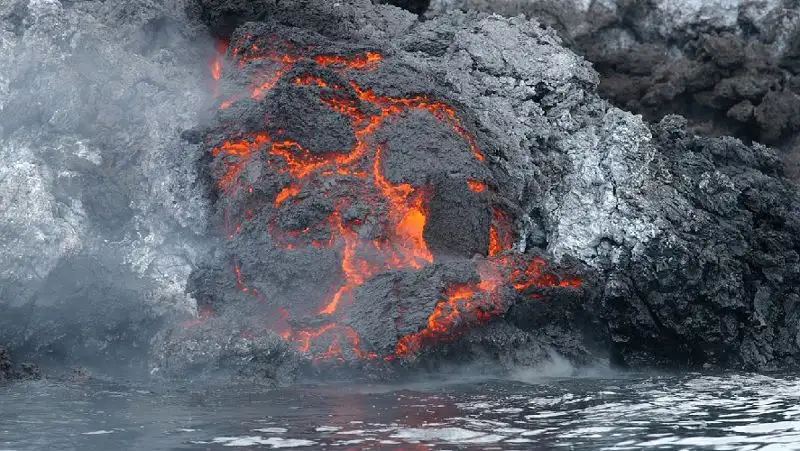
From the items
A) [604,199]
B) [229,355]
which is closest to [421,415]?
[229,355]

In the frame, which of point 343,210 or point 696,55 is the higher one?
point 696,55

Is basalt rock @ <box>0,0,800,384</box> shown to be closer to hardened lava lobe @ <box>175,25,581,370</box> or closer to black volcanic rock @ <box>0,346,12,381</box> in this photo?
hardened lava lobe @ <box>175,25,581,370</box>

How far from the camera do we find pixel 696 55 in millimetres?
19125

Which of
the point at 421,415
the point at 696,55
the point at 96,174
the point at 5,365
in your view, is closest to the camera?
the point at 421,415

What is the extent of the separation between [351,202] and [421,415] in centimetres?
409

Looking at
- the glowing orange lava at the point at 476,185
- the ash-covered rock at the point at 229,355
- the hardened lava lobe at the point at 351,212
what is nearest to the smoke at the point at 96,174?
the hardened lava lobe at the point at 351,212

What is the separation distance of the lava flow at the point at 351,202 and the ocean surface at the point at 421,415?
2.51 ft

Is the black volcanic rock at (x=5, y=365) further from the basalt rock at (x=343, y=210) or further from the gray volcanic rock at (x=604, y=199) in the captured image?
the gray volcanic rock at (x=604, y=199)

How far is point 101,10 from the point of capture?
16.5m

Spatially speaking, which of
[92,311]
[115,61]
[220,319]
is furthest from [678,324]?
[115,61]

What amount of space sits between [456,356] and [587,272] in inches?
82.5

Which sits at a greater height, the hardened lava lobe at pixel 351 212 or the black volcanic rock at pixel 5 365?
the hardened lava lobe at pixel 351 212

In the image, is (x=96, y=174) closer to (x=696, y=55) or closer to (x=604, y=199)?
(x=604, y=199)

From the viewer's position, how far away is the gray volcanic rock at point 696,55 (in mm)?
18141
